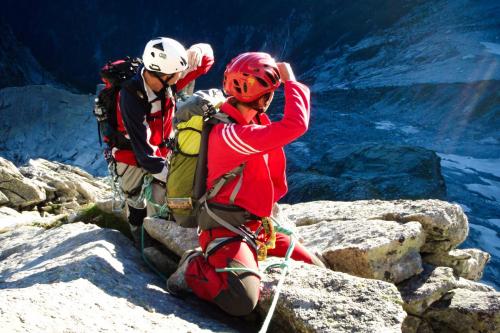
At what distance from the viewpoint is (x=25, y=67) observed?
52.1 metres

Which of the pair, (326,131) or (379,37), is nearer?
(326,131)

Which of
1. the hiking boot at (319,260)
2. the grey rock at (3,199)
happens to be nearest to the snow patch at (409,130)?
the grey rock at (3,199)

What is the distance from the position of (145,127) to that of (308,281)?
2.49 m

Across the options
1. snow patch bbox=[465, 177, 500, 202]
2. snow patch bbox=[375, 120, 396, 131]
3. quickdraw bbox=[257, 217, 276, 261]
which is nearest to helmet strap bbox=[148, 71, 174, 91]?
quickdraw bbox=[257, 217, 276, 261]

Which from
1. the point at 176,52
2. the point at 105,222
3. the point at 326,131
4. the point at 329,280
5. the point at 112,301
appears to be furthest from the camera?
the point at 326,131

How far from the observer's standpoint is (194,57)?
5801 millimetres

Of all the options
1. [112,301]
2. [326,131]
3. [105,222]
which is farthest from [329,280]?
[326,131]

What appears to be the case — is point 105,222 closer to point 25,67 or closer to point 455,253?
point 455,253

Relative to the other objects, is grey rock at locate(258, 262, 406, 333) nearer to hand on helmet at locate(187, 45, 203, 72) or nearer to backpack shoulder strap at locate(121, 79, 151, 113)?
backpack shoulder strap at locate(121, 79, 151, 113)

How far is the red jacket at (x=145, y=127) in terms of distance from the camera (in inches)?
196

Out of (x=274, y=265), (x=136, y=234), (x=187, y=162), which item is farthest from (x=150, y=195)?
(x=274, y=265)

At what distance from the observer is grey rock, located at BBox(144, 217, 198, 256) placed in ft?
14.8

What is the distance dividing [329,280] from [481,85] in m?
38.9

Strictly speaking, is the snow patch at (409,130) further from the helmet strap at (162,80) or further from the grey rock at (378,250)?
the helmet strap at (162,80)
